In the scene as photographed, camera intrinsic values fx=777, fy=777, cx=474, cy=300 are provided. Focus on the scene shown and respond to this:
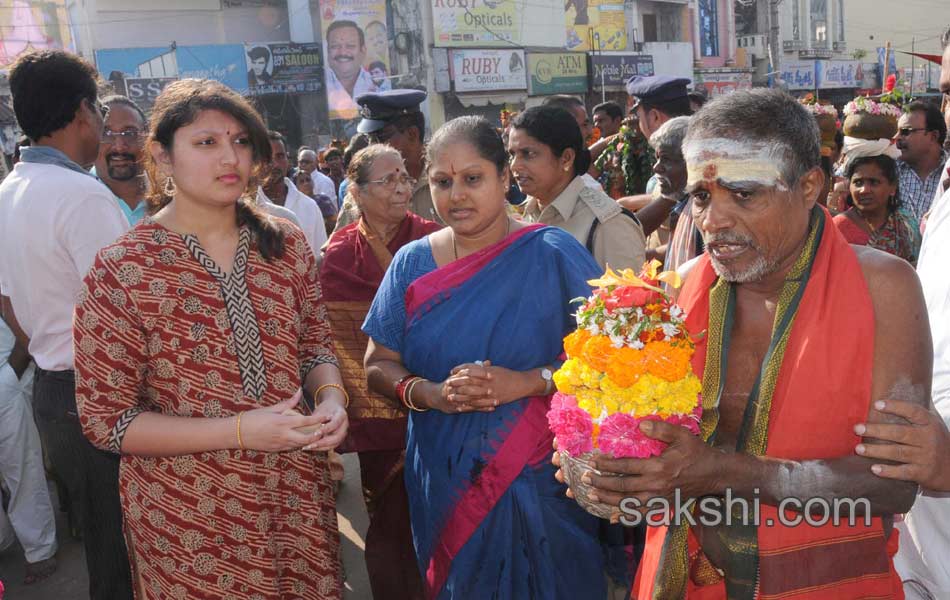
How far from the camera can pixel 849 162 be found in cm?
477

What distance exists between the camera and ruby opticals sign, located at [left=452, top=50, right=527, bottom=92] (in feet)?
103

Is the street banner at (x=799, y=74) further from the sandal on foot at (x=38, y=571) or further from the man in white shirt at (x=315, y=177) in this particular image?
the sandal on foot at (x=38, y=571)

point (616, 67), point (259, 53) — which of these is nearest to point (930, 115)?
point (259, 53)

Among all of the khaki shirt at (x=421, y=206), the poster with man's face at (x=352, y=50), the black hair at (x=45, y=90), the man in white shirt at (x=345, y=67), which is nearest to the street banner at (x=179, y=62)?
the man in white shirt at (x=345, y=67)

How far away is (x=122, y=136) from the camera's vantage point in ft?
A: 14.3

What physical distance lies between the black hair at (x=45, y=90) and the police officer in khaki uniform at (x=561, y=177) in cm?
203

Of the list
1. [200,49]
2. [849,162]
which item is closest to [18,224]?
[849,162]

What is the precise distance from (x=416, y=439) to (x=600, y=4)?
39.9 m

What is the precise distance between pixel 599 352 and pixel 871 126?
387 cm

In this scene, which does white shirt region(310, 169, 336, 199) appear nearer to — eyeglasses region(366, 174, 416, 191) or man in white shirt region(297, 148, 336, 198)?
man in white shirt region(297, 148, 336, 198)

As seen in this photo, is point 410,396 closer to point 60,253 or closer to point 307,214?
point 60,253

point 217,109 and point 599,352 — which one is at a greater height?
point 217,109

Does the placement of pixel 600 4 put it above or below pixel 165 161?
above

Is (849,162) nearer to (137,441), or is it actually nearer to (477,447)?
(477,447)
